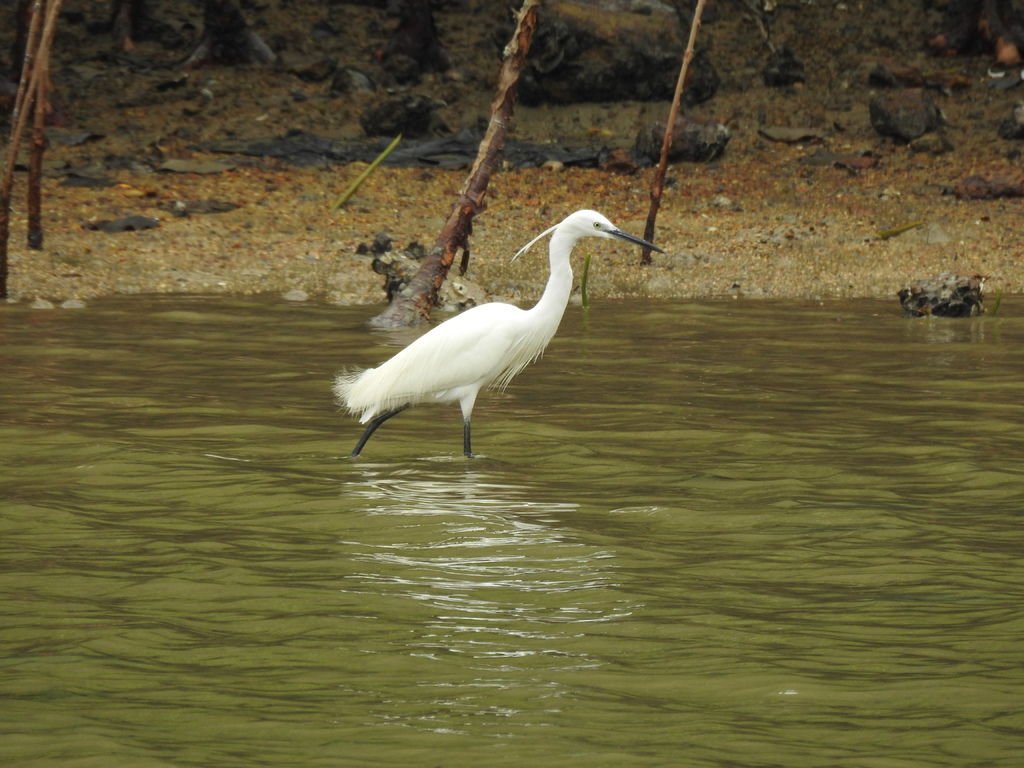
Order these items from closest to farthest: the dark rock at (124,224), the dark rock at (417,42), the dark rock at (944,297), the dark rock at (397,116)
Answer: the dark rock at (944,297) → the dark rock at (124,224) → the dark rock at (397,116) → the dark rock at (417,42)

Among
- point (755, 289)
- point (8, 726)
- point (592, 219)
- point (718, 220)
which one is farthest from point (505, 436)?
point (718, 220)

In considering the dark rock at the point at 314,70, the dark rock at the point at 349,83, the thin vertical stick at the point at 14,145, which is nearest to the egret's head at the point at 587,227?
the thin vertical stick at the point at 14,145

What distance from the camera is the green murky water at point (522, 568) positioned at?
14.6 feet

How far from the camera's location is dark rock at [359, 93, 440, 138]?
23734 millimetres

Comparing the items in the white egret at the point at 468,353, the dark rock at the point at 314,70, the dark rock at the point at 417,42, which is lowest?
the white egret at the point at 468,353

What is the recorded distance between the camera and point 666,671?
16.4 ft

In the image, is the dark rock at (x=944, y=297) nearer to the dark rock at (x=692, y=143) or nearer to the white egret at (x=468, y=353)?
the white egret at (x=468, y=353)

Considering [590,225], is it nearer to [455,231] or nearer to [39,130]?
[455,231]

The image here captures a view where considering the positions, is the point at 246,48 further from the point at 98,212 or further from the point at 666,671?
the point at 666,671

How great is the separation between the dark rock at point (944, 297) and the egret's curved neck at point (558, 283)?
6.55 metres

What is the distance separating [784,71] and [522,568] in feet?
68.2

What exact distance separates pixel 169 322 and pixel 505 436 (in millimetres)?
5623

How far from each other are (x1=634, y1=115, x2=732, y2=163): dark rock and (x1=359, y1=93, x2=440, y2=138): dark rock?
11.2 feet

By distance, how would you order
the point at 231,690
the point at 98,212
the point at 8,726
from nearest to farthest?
the point at 8,726, the point at 231,690, the point at 98,212
